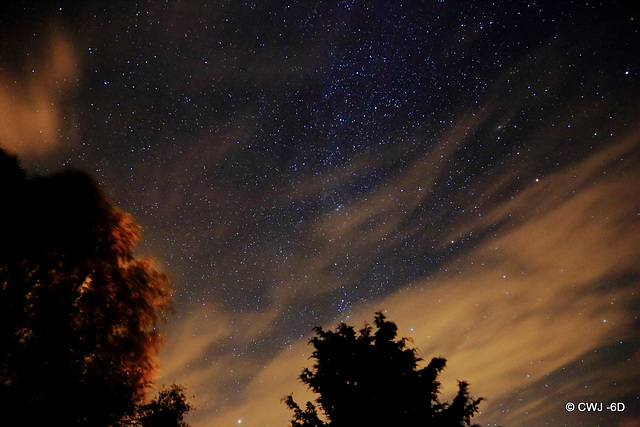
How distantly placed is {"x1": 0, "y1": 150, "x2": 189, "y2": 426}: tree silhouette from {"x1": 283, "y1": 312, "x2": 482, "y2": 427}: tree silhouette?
4777 millimetres

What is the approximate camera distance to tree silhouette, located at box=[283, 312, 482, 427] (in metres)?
9.27

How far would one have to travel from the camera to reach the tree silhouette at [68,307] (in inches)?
307

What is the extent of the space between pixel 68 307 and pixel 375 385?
323 inches

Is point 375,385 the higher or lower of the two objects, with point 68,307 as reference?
lower

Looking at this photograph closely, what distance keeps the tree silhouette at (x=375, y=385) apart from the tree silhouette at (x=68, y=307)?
15.7 feet

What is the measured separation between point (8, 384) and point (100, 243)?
3.64 metres

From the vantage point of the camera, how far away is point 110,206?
10.1 m

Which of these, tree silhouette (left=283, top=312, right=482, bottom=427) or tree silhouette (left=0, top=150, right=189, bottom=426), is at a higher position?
tree silhouette (left=0, top=150, right=189, bottom=426)

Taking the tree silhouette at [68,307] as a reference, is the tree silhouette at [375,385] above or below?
below

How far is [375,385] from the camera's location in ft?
31.6

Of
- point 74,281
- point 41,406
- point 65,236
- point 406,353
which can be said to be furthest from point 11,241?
point 406,353

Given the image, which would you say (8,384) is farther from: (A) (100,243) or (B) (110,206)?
(B) (110,206)

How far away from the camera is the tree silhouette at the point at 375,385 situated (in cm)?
927

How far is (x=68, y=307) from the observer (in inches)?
342
